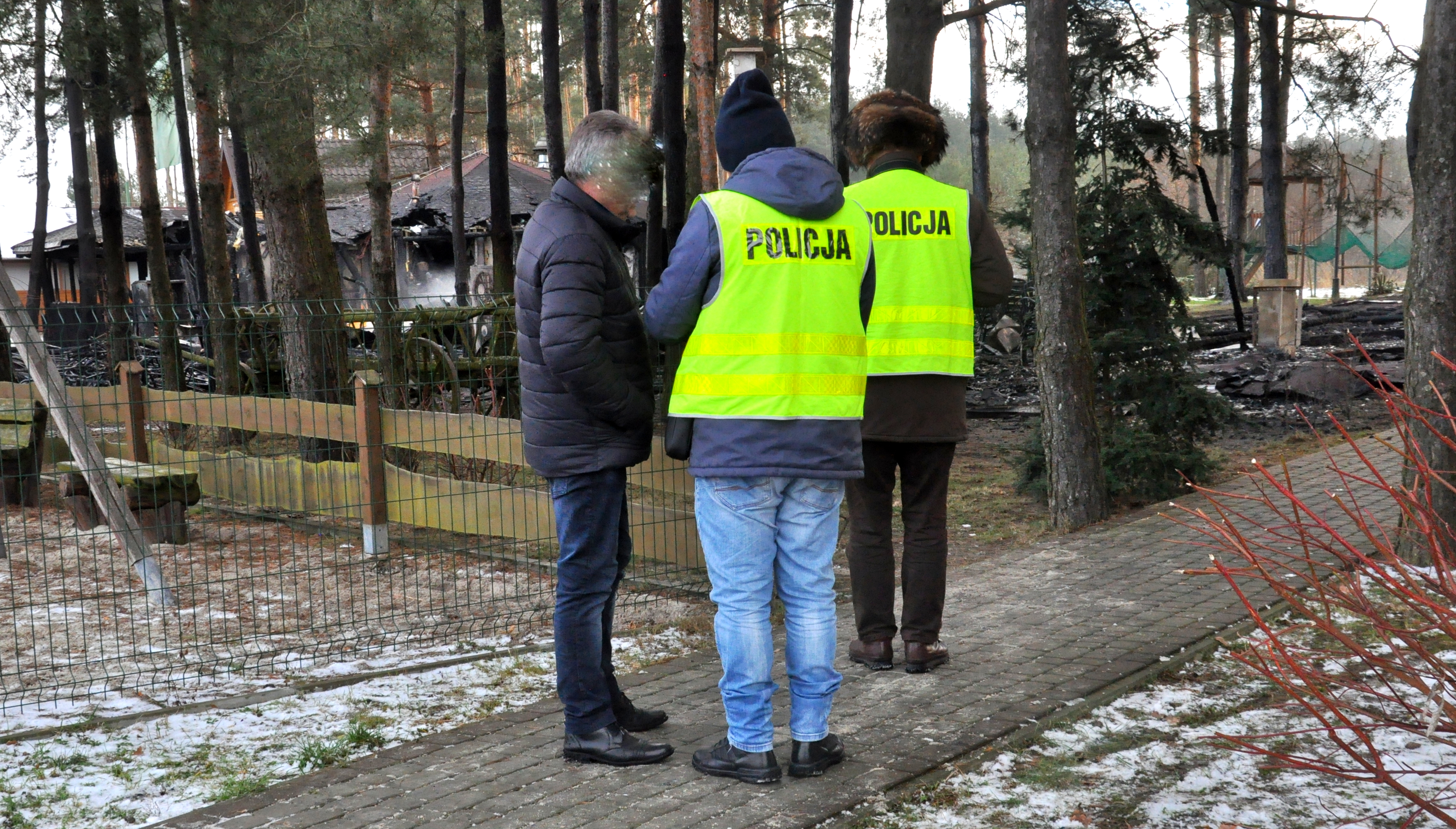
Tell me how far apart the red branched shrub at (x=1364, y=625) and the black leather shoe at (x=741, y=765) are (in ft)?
4.10

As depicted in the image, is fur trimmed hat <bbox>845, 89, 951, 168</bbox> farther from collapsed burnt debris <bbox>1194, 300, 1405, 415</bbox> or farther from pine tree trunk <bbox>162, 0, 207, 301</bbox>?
pine tree trunk <bbox>162, 0, 207, 301</bbox>

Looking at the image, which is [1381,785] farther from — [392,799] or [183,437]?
[183,437]

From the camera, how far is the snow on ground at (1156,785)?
3289 millimetres

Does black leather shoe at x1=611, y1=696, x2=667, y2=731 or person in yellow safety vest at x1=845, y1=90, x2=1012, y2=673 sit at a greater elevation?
person in yellow safety vest at x1=845, y1=90, x2=1012, y2=673

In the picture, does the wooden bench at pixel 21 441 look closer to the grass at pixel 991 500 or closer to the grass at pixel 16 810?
the grass at pixel 16 810

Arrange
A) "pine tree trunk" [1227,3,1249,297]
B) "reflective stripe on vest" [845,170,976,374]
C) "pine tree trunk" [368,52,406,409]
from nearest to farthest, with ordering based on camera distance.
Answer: "reflective stripe on vest" [845,170,976,374]
"pine tree trunk" [368,52,406,409]
"pine tree trunk" [1227,3,1249,297]

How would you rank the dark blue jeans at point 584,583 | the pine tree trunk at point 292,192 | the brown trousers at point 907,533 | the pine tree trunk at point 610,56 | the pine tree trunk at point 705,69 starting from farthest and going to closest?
1. the pine tree trunk at point 610,56
2. the pine tree trunk at point 705,69
3. the pine tree trunk at point 292,192
4. the brown trousers at point 907,533
5. the dark blue jeans at point 584,583

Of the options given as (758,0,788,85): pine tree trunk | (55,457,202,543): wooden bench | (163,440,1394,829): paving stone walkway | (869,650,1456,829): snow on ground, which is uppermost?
(758,0,788,85): pine tree trunk

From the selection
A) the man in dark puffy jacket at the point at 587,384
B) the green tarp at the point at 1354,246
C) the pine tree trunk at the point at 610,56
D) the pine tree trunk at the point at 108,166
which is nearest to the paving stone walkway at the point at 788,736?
the man in dark puffy jacket at the point at 587,384

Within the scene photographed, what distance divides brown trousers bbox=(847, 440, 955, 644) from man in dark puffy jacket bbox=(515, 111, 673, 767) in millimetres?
1075

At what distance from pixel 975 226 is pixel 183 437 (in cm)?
647

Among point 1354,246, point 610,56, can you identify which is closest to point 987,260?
point 610,56

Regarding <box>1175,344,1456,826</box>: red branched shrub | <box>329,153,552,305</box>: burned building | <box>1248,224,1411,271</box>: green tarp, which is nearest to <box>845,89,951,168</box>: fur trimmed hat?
<box>1175,344,1456,826</box>: red branched shrub

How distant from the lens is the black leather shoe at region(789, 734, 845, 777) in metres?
3.58
